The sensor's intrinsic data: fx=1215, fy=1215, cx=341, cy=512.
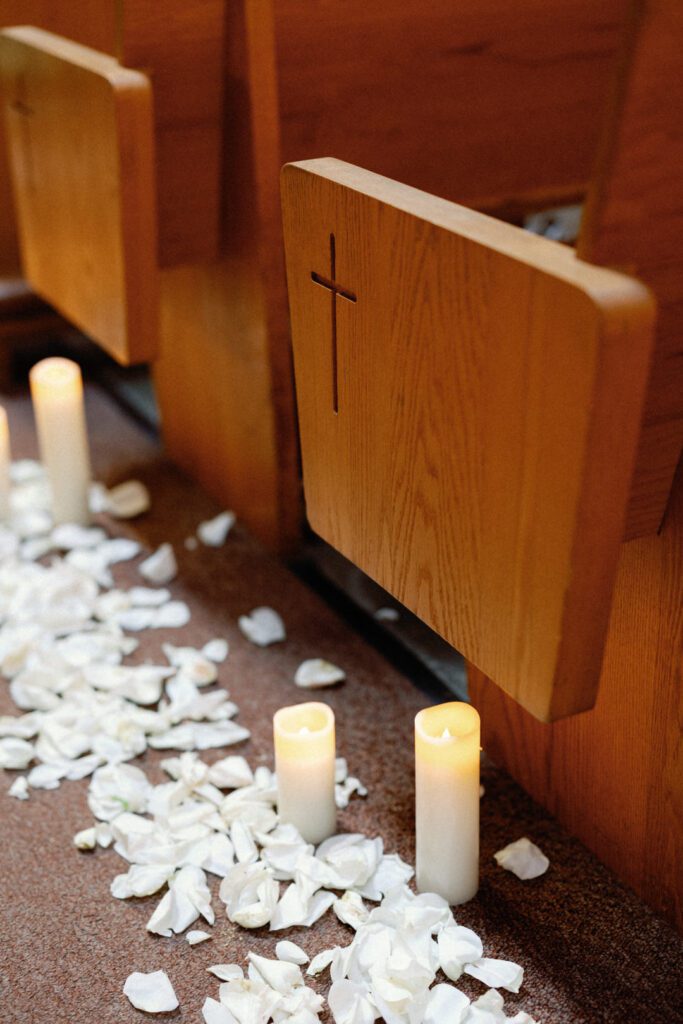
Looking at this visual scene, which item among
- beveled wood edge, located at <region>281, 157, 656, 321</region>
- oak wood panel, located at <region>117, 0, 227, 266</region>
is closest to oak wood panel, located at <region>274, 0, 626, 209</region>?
oak wood panel, located at <region>117, 0, 227, 266</region>

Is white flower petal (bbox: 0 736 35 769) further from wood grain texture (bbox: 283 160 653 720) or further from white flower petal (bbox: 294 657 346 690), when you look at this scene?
wood grain texture (bbox: 283 160 653 720)

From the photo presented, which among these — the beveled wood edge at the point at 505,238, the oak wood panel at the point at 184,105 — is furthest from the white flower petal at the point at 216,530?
the beveled wood edge at the point at 505,238

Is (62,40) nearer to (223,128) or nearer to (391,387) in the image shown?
(223,128)

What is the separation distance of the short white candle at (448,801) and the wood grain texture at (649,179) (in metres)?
0.44

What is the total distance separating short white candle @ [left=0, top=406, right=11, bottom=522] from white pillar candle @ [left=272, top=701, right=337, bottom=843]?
909 millimetres

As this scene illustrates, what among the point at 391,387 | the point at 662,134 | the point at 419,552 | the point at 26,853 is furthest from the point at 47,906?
the point at 662,134

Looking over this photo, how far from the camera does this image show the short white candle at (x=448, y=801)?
129 centimetres

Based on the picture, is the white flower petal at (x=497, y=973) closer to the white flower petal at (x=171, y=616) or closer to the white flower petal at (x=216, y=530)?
the white flower petal at (x=171, y=616)

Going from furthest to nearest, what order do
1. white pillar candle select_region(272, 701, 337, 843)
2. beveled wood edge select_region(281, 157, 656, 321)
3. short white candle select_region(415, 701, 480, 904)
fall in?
white pillar candle select_region(272, 701, 337, 843)
short white candle select_region(415, 701, 480, 904)
beveled wood edge select_region(281, 157, 656, 321)

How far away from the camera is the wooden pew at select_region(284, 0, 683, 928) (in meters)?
0.94

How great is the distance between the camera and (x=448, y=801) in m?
1.30

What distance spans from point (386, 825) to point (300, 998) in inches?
11.6

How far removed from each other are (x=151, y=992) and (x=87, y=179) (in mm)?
1164

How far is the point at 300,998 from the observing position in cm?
120
